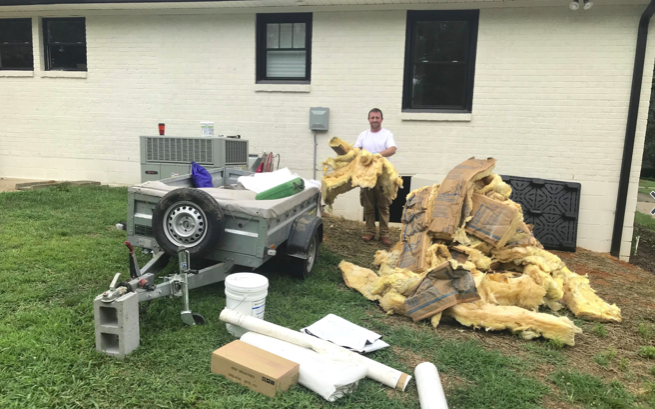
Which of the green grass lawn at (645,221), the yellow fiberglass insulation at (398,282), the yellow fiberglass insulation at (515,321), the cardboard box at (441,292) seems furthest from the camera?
the green grass lawn at (645,221)

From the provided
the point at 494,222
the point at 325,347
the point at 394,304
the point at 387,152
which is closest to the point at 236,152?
the point at 387,152

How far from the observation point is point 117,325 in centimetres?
289

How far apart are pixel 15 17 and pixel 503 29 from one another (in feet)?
31.7

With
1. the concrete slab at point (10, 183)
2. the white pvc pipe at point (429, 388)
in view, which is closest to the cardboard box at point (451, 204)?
the white pvc pipe at point (429, 388)

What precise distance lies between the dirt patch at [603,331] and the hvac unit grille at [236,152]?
184cm

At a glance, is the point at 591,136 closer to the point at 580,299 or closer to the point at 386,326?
the point at 580,299

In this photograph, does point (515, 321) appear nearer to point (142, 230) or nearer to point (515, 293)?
point (515, 293)

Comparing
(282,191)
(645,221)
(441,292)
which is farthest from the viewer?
(645,221)

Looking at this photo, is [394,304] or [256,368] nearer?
[256,368]

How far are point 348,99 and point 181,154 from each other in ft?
10.3

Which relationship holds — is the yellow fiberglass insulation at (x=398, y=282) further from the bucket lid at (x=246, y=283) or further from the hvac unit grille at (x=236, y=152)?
the hvac unit grille at (x=236, y=152)

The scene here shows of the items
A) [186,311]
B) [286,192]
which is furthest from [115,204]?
[186,311]

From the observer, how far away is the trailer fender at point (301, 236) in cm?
448

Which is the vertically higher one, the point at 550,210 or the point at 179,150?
the point at 179,150
